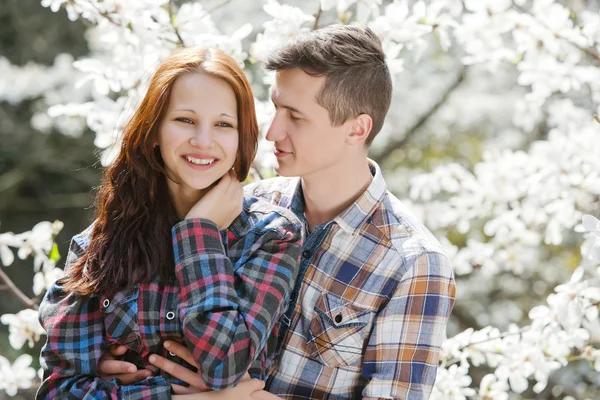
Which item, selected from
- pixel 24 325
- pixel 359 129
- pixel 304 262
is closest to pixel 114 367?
pixel 304 262

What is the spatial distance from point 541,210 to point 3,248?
1884 millimetres

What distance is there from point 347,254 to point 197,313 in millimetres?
443

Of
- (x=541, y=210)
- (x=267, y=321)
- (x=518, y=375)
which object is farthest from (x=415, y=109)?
(x=267, y=321)

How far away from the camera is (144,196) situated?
1727 millimetres

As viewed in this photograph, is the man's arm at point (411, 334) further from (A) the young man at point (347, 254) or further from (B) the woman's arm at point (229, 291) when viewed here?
(B) the woman's arm at point (229, 291)

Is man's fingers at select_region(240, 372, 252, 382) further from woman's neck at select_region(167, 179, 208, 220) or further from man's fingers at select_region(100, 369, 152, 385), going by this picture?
woman's neck at select_region(167, 179, 208, 220)

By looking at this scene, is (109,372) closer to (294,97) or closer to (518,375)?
(294,97)

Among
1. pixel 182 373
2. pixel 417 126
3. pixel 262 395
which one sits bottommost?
pixel 417 126

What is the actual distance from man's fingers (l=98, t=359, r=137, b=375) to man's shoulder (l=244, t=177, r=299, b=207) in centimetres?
53

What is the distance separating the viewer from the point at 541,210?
2938 mm

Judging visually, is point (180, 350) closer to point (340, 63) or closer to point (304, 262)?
point (304, 262)

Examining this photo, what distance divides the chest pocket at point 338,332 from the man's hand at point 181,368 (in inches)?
9.0

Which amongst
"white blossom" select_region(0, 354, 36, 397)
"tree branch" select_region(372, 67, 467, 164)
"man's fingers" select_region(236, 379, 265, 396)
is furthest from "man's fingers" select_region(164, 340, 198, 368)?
"tree branch" select_region(372, 67, 467, 164)

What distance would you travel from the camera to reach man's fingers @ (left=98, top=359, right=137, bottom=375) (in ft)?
5.37
